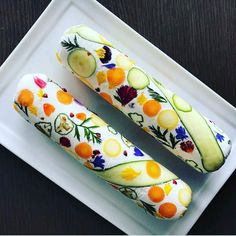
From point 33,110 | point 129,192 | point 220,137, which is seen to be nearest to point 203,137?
point 220,137

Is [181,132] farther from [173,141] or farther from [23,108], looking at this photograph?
[23,108]

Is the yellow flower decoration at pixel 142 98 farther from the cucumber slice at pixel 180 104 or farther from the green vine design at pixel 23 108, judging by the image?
the green vine design at pixel 23 108

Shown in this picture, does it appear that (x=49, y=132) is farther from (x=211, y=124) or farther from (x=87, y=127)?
(x=211, y=124)

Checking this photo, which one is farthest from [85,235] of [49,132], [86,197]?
[49,132]

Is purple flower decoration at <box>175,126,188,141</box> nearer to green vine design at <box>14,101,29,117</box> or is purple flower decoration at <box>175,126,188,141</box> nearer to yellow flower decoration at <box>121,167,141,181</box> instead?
yellow flower decoration at <box>121,167,141,181</box>

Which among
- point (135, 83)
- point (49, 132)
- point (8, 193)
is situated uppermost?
point (135, 83)
